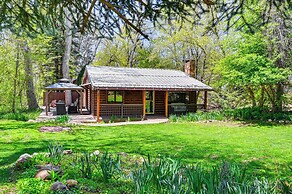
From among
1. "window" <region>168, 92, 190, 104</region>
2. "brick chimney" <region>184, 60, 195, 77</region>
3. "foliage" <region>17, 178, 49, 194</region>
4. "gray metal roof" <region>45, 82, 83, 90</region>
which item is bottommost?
"foliage" <region>17, 178, 49, 194</region>

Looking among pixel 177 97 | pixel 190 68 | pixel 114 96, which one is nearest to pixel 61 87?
pixel 114 96

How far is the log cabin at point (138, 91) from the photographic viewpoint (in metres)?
16.0

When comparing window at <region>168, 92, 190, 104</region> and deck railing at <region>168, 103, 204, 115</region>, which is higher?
window at <region>168, 92, 190, 104</region>

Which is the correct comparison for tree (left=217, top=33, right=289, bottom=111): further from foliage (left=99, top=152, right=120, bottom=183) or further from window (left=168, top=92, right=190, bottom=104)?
foliage (left=99, top=152, right=120, bottom=183)

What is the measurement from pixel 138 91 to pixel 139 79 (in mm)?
1314

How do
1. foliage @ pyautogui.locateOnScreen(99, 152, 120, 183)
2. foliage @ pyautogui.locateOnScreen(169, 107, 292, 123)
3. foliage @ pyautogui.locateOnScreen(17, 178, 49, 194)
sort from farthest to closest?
foliage @ pyautogui.locateOnScreen(169, 107, 292, 123) < foliage @ pyautogui.locateOnScreen(99, 152, 120, 183) < foliage @ pyautogui.locateOnScreen(17, 178, 49, 194)

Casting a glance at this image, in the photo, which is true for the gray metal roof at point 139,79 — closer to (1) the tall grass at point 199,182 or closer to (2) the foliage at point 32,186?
(2) the foliage at point 32,186

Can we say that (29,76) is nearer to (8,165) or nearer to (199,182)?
(8,165)

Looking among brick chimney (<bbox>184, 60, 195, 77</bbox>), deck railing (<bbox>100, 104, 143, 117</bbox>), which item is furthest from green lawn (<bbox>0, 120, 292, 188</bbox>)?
brick chimney (<bbox>184, 60, 195, 77</bbox>)

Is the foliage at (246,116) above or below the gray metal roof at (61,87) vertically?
below

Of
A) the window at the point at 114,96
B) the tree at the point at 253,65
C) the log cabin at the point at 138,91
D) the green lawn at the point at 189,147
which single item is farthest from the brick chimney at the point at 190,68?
the green lawn at the point at 189,147

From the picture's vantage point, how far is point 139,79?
1752 centimetres

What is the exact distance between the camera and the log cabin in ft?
52.6

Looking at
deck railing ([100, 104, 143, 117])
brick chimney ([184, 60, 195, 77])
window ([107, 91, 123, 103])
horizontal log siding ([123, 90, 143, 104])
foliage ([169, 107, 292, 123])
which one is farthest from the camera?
brick chimney ([184, 60, 195, 77])
